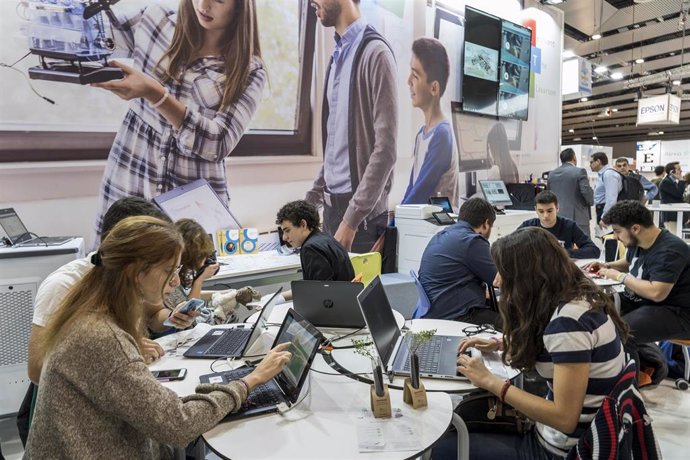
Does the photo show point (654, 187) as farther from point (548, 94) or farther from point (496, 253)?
point (496, 253)

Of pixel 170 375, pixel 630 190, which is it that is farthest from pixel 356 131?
pixel 630 190

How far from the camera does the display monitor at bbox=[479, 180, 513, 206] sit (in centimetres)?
597

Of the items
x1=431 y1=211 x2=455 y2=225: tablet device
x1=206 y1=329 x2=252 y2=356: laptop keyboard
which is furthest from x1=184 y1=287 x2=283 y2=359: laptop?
x1=431 y1=211 x2=455 y2=225: tablet device

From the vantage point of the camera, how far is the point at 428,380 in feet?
5.37

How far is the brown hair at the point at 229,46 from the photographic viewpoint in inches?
145

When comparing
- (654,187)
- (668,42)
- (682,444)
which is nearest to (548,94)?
(654,187)

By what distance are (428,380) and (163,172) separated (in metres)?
2.94

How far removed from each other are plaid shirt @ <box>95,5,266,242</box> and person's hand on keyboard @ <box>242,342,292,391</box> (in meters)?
2.52

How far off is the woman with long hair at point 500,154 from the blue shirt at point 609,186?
1.31 metres

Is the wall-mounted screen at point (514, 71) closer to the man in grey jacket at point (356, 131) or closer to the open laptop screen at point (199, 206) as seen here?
the man in grey jacket at point (356, 131)

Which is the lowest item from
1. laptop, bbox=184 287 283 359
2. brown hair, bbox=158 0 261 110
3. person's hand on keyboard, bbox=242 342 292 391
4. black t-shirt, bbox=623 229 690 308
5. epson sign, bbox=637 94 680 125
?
laptop, bbox=184 287 283 359

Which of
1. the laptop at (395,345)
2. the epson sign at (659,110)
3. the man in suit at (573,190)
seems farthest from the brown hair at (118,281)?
the epson sign at (659,110)

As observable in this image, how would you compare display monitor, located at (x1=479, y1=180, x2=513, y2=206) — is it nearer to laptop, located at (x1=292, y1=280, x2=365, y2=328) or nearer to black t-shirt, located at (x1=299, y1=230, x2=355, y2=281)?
black t-shirt, located at (x1=299, y1=230, x2=355, y2=281)

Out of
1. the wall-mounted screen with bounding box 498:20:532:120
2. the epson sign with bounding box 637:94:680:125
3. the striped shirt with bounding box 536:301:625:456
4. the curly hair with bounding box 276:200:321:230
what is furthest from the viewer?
the epson sign with bounding box 637:94:680:125
